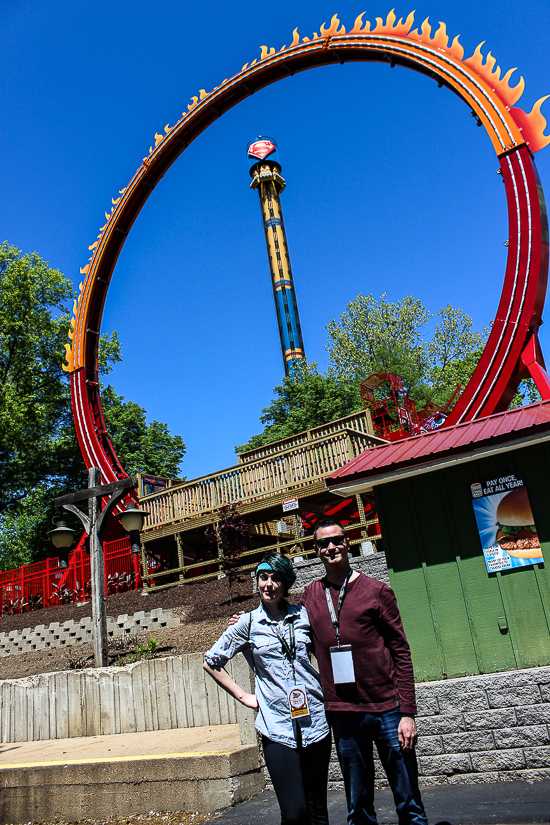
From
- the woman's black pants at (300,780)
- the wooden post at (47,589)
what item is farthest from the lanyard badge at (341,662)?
the wooden post at (47,589)

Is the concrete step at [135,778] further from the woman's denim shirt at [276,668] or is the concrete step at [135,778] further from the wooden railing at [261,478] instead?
the wooden railing at [261,478]

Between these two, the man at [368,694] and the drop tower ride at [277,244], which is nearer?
the man at [368,694]

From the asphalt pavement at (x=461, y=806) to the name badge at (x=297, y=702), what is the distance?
6.04 ft

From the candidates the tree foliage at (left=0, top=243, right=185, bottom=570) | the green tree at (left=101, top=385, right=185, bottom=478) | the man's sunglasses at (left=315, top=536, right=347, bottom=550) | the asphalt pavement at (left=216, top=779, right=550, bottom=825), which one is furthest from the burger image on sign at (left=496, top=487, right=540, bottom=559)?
the green tree at (left=101, top=385, right=185, bottom=478)

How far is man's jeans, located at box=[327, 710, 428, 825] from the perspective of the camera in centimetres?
318

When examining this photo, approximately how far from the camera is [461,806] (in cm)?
459

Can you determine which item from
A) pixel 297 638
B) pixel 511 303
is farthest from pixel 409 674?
pixel 511 303

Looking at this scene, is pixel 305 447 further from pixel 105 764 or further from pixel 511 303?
pixel 105 764

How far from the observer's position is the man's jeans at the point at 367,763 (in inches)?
125

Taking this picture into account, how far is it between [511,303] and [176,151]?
1561 centimetres

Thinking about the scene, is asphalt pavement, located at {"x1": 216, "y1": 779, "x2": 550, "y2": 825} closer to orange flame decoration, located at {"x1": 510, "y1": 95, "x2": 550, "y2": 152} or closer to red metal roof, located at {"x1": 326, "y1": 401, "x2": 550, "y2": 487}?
red metal roof, located at {"x1": 326, "y1": 401, "x2": 550, "y2": 487}

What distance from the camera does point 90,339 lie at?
25.3 meters

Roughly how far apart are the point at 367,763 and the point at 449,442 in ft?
12.4

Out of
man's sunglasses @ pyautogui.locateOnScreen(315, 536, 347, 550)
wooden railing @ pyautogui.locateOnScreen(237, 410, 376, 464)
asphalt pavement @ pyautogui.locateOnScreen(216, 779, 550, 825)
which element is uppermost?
wooden railing @ pyautogui.locateOnScreen(237, 410, 376, 464)
